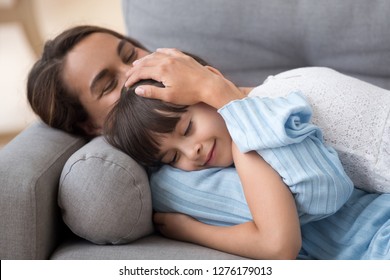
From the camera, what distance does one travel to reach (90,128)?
1630 millimetres

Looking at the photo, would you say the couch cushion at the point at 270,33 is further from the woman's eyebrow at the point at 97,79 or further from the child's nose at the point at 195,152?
the child's nose at the point at 195,152

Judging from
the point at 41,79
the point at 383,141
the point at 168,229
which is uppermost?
the point at 41,79

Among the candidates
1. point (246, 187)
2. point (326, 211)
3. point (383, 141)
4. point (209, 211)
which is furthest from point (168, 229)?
point (383, 141)

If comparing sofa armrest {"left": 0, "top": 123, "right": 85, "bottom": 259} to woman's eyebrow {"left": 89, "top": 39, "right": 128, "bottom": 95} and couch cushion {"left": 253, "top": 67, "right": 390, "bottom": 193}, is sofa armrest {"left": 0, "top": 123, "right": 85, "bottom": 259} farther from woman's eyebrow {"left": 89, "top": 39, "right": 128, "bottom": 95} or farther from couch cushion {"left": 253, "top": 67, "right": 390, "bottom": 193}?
couch cushion {"left": 253, "top": 67, "right": 390, "bottom": 193}

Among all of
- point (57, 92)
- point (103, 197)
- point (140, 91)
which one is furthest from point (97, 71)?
point (103, 197)

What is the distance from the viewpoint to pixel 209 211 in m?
1.31

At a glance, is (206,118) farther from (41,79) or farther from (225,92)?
→ (41,79)

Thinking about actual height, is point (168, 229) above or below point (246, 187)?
below

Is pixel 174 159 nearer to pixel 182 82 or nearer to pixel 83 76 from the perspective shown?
pixel 182 82

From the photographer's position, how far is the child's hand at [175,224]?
1.32m

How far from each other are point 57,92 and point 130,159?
14.7 inches

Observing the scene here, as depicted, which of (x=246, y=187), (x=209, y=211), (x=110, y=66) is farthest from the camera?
(x=110, y=66)

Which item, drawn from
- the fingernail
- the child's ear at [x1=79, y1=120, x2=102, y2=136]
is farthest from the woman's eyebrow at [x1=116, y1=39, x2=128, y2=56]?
the fingernail

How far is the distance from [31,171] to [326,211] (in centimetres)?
61
